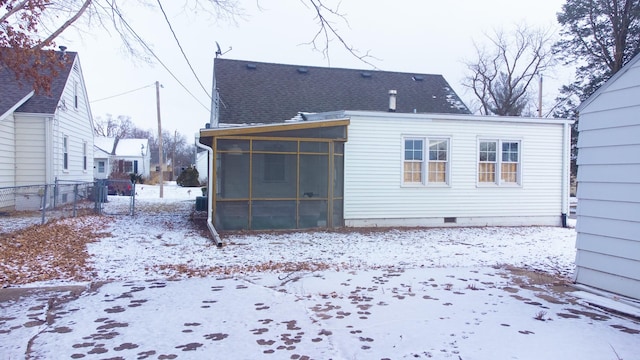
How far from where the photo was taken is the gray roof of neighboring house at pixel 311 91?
17859 mm

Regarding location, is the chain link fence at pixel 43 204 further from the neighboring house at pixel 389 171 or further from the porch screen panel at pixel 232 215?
the neighboring house at pixel 389 171

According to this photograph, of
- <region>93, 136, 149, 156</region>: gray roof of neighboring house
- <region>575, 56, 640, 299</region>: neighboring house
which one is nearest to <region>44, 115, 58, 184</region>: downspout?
<region>575, 56, 640, 299</region>: neighboring house

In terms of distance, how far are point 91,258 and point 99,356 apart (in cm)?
→ 491

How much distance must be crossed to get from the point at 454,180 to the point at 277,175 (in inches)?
223

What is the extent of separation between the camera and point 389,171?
544 inches

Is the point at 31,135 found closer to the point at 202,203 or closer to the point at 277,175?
the point at 202,203

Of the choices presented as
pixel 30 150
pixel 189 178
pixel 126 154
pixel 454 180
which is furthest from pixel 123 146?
pixel 454 180

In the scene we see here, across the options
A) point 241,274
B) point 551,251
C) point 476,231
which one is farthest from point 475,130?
point 241,274

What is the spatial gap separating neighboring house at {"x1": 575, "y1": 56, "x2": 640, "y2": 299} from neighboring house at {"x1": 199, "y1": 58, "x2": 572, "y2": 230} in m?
7.30

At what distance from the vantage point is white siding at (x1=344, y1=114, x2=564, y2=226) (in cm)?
1356

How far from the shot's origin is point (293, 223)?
12664 mm

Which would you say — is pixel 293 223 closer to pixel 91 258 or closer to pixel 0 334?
pixel 91 258

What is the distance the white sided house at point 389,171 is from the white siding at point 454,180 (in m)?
0.03

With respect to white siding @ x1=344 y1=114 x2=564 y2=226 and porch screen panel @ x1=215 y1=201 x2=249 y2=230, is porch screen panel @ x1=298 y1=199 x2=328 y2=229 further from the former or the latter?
porch screen panel @ x1=215 y1=201 x2=249 y2=230
